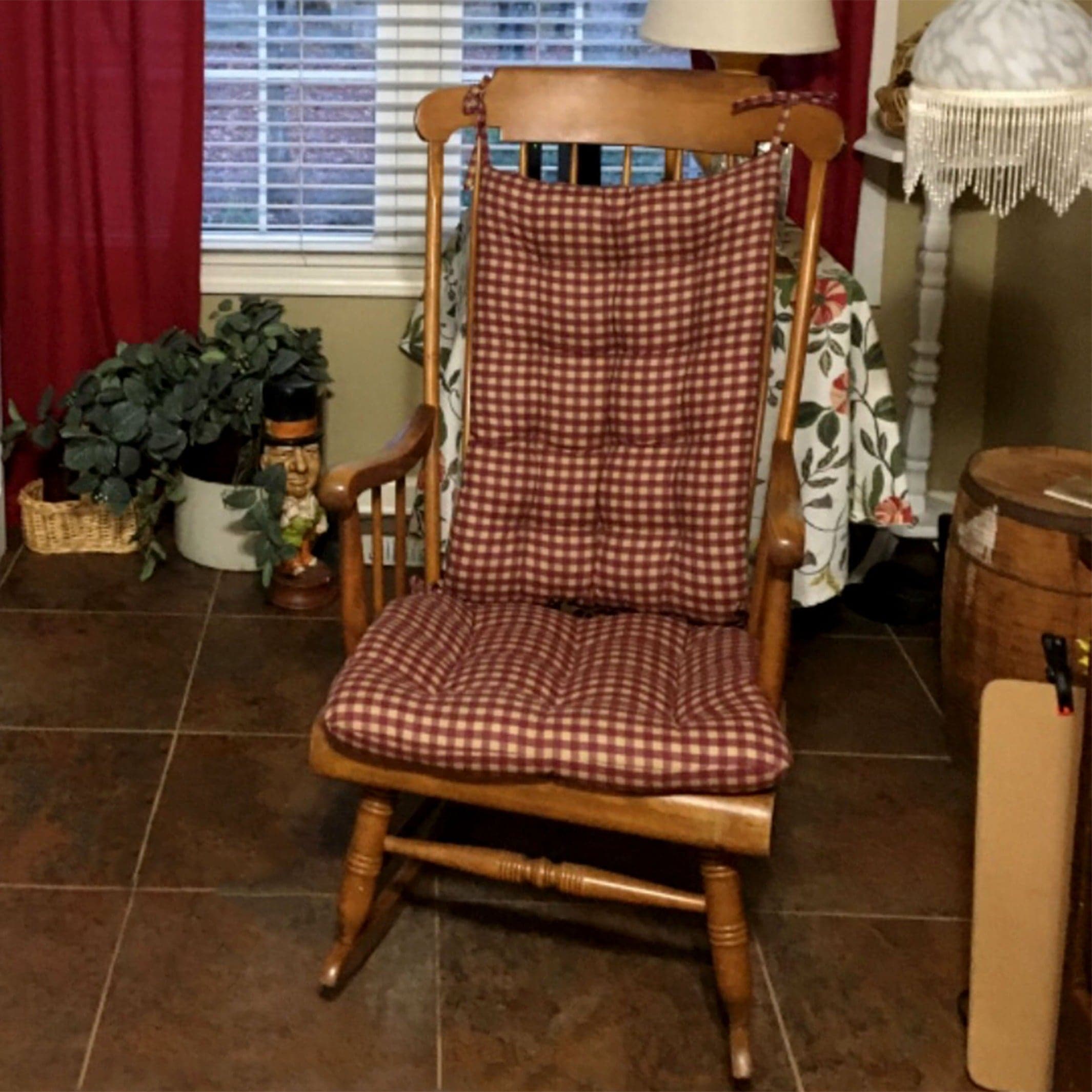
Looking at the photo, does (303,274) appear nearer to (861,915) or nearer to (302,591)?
(302,591)

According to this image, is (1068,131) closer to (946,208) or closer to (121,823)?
(946,208)

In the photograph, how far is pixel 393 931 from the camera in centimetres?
214

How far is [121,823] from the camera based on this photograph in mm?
2367

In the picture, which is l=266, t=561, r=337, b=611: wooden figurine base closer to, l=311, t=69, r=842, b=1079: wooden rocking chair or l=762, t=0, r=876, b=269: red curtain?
l=311, t=69, r=842, b=1079: wooden rocking chair

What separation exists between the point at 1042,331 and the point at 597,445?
1327 millimetres

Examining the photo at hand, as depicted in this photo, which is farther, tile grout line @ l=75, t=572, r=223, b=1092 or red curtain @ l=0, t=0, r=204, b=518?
red curtain @ l=0, t=0, r=204, b=518

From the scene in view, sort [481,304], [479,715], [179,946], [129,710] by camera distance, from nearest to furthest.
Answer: [479,715], [179,946], [481,304], [129,710]

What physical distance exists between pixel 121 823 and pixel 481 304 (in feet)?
2.96

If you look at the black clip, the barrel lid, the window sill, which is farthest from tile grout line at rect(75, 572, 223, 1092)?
the barrel lid

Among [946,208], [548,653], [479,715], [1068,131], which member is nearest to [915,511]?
[946,208]

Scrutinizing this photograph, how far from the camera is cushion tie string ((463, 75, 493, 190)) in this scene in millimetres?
2189

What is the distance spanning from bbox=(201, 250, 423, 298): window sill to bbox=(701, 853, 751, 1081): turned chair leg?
6.07 feet

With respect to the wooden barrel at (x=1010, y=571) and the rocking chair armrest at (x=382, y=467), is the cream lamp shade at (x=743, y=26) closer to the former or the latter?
the wooden barrel at (x=1010, y=571)

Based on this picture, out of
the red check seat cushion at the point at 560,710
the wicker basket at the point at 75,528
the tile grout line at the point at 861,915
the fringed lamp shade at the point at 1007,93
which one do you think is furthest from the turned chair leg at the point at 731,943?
the wicker basket at the point at 75,528
